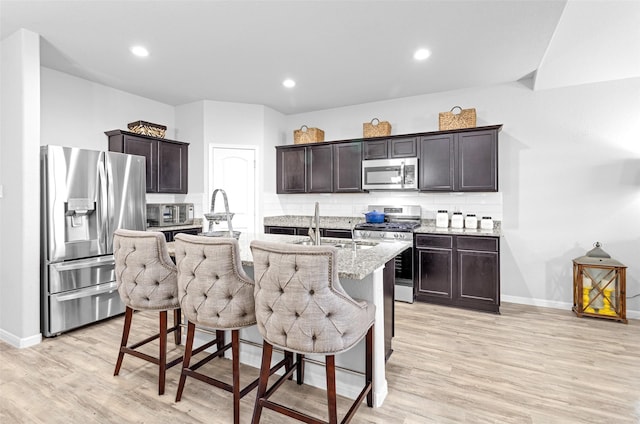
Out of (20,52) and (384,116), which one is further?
(384,116)

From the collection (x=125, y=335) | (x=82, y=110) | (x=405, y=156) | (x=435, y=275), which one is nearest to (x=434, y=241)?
(x=435, y=275)

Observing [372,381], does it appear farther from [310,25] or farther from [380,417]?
[310,25]

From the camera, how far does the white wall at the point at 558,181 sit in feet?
11.8

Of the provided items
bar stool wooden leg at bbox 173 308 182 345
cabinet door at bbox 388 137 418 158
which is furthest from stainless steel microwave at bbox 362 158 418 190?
bar stool wooden leg at bbox 173 308 182 345

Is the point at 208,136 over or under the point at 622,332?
over

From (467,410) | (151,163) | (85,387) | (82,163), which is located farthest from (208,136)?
(467,410)

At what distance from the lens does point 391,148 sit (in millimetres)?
4531

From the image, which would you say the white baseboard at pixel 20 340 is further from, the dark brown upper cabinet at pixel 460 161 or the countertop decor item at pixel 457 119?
the countertop decor item at pixel 457 119

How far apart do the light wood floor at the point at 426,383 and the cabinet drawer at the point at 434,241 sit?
100 centimetres

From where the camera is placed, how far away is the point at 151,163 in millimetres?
4492

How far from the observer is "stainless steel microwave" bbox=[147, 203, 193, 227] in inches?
169

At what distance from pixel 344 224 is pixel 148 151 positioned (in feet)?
9.78

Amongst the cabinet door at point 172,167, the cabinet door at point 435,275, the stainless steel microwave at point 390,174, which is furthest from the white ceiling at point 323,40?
the cabinet door at point 435,275

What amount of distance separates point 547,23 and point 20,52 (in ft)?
15.1
